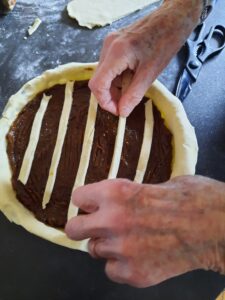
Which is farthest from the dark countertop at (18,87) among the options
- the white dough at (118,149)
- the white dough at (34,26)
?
the white dough at (118,149)

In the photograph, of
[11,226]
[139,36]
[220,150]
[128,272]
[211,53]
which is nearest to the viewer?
[128,272]

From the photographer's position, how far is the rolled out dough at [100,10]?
1.60 metres

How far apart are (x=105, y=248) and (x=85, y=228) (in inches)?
2.1

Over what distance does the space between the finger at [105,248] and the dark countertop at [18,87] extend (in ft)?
1.26

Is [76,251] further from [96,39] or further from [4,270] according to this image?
[96,39]

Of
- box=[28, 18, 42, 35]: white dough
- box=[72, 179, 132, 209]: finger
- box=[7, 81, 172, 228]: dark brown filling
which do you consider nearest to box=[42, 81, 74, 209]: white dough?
box=[7, 81, 172, 228]: dark brown filling

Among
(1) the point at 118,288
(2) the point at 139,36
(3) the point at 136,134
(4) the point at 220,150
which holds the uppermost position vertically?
(2) the point at 139,36

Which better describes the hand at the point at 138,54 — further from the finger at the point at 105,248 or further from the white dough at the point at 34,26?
the white dough at the point at 34,26

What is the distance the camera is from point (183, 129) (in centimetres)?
119

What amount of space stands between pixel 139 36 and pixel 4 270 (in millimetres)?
773

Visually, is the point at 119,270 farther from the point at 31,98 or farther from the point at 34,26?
the point at 34,26

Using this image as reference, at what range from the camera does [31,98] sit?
1258mm

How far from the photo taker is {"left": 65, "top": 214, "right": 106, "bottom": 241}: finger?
2.42ft

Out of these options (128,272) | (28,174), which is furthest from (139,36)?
(128,272)
